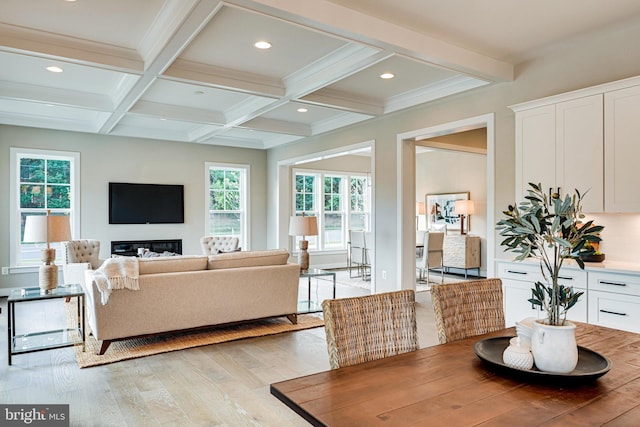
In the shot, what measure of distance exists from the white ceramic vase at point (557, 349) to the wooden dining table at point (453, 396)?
49 millimetres

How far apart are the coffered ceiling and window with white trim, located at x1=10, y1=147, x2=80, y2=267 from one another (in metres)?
0.97

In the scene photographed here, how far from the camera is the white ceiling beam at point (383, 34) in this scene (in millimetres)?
2895

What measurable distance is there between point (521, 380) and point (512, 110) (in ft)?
11.5

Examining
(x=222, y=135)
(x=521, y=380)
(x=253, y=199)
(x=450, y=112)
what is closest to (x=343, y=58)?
(x=450, y=112)

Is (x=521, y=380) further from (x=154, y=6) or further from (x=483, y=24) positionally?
(x=154, y=6)

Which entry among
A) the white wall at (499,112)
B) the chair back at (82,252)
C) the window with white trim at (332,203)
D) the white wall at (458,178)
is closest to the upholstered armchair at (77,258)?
the chair back at (82,252)

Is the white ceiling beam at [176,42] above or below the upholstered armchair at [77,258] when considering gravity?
above

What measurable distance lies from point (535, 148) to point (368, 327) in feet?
9.80

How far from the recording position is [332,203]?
984 centimetres

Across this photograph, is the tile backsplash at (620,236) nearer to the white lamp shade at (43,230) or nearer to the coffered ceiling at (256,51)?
the coffered ceiling at (256,51)

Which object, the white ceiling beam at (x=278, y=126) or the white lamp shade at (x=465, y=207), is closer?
the white ceiling beam at (x=278, y=126)

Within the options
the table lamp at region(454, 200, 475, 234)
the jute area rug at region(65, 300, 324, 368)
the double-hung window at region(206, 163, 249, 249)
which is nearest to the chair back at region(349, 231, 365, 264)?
the table lamp at region(454, 200, 475, 234)

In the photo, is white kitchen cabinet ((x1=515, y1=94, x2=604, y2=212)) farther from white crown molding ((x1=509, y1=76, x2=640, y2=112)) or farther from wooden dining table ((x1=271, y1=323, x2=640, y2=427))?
wooden dining table ((x1=271, y1=323, x2=640, y2=427))

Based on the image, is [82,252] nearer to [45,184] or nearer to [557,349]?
[45,184]
